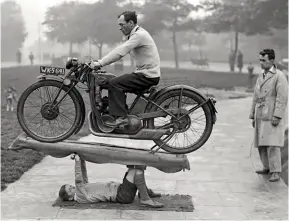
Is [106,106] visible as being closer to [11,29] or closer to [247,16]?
[247,16]

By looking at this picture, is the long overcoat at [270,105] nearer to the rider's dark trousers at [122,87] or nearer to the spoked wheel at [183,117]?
the spoked wheel at [183,117]

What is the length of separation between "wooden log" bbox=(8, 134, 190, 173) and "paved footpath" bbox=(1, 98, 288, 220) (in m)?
0.73

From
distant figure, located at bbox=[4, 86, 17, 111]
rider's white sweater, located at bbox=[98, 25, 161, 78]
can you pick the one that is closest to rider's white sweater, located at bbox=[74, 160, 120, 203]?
rider's white sweater, located at bbox=[98, 25, 161, 78]

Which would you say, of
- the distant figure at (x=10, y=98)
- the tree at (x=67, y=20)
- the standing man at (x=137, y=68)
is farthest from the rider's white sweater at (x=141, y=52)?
the tree at (x=67, y=20)

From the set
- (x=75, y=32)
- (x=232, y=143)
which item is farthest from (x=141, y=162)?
(x=75, y=32)

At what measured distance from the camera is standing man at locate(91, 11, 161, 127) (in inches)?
235

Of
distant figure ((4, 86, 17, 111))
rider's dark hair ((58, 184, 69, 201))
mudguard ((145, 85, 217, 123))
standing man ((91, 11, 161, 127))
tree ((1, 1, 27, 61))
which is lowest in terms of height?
rider's dark hair ((58, 184, 69, 201))

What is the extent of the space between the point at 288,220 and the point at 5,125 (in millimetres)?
9485

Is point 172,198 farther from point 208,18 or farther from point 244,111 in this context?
→ point 208,18

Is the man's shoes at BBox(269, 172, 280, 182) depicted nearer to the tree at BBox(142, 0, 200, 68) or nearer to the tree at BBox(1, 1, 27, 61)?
the tree at BBox(142, 0, 200, 68)

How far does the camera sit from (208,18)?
30656mm

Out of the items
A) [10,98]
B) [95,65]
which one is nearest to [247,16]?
[10,98]

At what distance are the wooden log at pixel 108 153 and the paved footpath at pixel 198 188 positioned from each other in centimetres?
73

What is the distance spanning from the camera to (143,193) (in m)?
7.12
